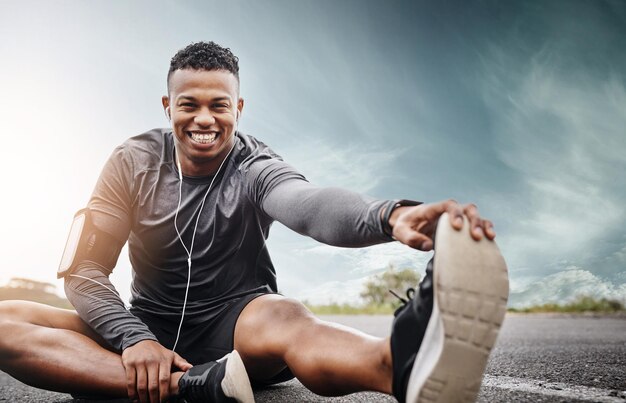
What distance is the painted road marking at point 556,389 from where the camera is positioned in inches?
69.3

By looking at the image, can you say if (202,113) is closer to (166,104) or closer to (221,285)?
(166,104)

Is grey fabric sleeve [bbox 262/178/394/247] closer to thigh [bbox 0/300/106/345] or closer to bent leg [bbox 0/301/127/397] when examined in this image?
bent leg [bbox 0/301/127/397]

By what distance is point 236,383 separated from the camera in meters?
1.56

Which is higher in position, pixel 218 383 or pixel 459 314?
pixel 459 314

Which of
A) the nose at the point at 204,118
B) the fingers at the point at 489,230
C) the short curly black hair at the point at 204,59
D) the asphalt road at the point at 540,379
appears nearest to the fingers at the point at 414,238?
the fingers at the point at 489,230

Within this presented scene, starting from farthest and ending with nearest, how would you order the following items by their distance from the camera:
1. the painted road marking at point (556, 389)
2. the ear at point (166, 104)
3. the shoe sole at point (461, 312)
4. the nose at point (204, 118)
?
the ear at point (166, 104), the nose at point (204, 118), the painted road marking at point (556, 389), the shoe sole at point (461, 312)

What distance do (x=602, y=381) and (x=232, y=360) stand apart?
1.43m

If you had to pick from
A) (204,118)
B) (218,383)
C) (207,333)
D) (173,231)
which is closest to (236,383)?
(218,383)

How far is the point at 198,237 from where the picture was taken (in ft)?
6.92

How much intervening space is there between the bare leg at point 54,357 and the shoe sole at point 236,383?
0.36m

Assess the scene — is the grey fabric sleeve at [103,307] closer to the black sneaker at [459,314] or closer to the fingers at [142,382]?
the fingers at [142,382]

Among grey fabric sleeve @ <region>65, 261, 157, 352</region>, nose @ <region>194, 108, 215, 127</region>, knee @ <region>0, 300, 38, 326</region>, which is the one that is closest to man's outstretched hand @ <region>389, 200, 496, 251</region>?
grey fabric sleeve @ <region>65, 261, 157, 352</region>

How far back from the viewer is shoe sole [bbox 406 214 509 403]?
45.0 inches

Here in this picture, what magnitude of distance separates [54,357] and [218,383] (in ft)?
2.03
